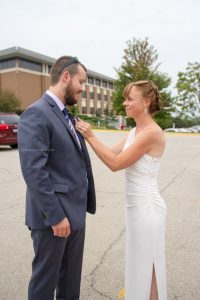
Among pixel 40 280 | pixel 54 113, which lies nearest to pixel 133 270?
→ pixel 40 280

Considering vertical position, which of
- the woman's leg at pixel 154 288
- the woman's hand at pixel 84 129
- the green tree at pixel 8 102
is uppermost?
the green tree at pixel 8 102

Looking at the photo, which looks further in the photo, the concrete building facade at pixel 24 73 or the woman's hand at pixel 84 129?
the concrete building facade at pixel 24 73

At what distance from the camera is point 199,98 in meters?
34.5

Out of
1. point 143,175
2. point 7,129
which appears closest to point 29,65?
point 7,129

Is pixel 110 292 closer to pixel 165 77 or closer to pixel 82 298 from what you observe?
pixel 82 298

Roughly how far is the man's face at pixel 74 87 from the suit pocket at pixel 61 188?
57cm

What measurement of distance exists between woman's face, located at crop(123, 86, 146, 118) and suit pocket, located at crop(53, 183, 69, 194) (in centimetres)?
84

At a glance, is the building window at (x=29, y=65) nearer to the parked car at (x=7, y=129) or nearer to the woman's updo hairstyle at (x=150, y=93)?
the parked car at (x=7, y=129)

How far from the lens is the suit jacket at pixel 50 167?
2.11 meters

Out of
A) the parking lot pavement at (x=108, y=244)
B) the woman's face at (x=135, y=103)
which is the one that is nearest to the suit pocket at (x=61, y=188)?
the woman's face at (x=135, y=103)

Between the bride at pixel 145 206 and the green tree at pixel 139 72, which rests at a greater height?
the green tree at pixel 139 72

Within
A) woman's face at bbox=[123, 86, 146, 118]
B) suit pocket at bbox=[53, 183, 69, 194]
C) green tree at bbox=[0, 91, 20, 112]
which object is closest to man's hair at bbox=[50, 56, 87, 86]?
woman's face at bbox=[123, 86, 146, 118]

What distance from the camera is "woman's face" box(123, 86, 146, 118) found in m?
2.65

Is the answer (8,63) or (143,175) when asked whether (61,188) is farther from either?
(8,63)
